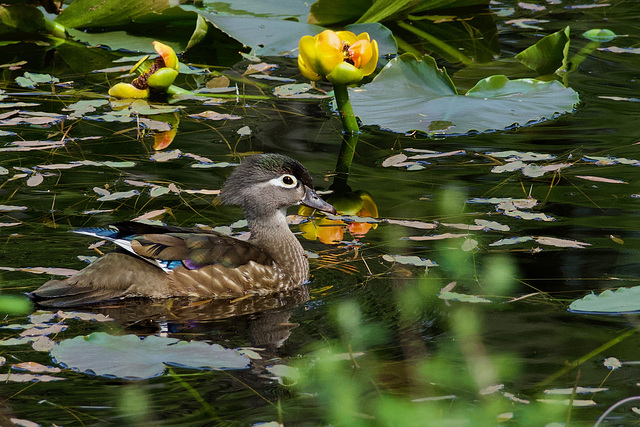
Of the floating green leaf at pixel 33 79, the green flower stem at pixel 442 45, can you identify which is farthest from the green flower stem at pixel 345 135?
the floating green leaf at pixel 33 79

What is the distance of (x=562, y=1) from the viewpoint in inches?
502

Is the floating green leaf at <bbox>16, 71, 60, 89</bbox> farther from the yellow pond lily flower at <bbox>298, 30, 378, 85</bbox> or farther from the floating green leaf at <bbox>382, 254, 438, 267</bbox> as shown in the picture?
the floating green leaf at <bbox>382, 254, 438, 267</bbox>

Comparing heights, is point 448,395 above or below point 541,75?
above

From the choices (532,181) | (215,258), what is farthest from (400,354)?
(532,181)

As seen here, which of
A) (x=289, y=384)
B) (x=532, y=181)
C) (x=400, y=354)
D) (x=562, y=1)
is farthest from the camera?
(x=562, y=1)

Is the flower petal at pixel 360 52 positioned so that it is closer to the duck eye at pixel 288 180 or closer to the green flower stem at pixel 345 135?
the green flower stem at pixel 345 135

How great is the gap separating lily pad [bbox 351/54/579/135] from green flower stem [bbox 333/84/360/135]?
0.38 feet

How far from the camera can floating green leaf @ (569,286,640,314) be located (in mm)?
4910

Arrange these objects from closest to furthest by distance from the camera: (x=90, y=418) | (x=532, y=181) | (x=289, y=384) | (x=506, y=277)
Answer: (x=90, y=418), (x=289, y=384), (x=506, y=277), (x=532, y=181)

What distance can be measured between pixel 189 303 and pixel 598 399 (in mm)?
2517

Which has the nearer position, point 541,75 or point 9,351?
point 9,351

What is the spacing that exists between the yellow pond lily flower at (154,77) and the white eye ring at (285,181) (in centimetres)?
303

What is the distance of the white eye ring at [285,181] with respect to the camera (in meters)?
6.11

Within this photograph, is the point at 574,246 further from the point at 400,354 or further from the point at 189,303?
the point at 189,303
